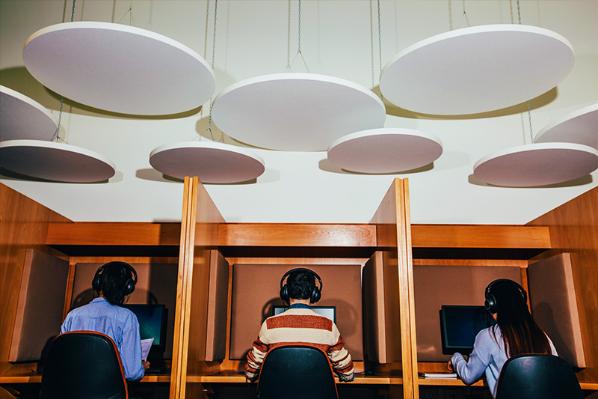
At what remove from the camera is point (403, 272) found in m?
2.78

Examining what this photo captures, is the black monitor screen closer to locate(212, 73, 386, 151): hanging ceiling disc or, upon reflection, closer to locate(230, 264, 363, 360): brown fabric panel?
locate(230, 264, 363, 360): brown fabric panel

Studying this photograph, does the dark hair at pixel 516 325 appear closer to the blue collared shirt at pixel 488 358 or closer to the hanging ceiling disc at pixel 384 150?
the blue collared shirt at pixel 488 358

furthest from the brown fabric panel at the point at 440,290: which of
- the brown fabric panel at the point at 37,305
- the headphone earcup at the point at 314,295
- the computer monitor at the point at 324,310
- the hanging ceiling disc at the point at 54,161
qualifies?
the brown fabric panel at the point at 37,305

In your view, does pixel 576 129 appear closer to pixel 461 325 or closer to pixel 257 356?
pixel 461 325

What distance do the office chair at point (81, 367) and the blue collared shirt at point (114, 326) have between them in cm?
37

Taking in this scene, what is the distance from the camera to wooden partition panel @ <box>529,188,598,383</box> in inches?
124

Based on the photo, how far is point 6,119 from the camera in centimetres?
333

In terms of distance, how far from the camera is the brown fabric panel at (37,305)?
11.2 feet

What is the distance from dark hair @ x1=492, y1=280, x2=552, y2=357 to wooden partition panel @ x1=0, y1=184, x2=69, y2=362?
2.80 meters

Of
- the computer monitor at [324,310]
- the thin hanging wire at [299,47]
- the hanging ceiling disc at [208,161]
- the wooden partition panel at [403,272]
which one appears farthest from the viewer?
the thin hanging wire at [299,47]

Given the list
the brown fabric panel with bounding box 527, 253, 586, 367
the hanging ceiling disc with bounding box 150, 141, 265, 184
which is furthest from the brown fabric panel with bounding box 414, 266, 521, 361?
the hanging ceiling disc with bounding box 150, 141, 265, 184

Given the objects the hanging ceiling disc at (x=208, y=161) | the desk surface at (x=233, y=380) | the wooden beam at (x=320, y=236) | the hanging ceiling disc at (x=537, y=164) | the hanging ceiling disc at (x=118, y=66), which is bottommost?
the desk surface at (x=233, y=380)

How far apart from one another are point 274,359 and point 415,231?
1.61 meters

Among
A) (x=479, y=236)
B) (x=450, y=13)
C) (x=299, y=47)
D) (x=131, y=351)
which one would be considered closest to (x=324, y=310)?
(x=479, y=236)
